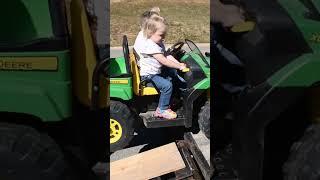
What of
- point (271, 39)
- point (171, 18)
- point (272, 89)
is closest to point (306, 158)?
point (272, 89)

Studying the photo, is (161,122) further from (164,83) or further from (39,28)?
(39,28)

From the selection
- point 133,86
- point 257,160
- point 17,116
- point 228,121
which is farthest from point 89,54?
point 133,86

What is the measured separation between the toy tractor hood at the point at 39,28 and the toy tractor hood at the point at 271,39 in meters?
0.89

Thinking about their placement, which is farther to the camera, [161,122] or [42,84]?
[161,122]

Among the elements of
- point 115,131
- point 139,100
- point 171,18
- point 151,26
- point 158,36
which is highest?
point 151,26

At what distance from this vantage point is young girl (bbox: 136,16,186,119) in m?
5.29

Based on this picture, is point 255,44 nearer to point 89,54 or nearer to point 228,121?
point 228,121

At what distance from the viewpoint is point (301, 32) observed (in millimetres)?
2336

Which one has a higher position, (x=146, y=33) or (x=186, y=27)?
(x=146, y=33)

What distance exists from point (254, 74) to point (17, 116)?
1200 mm

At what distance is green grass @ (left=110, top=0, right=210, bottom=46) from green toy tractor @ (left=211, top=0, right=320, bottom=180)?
9245 millimetres

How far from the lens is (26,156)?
8.02ft

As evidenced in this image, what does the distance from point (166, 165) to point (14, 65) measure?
152 centimetres

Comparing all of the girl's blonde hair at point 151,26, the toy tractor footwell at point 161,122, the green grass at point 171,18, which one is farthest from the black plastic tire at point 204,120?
the green grass at point 171,18
